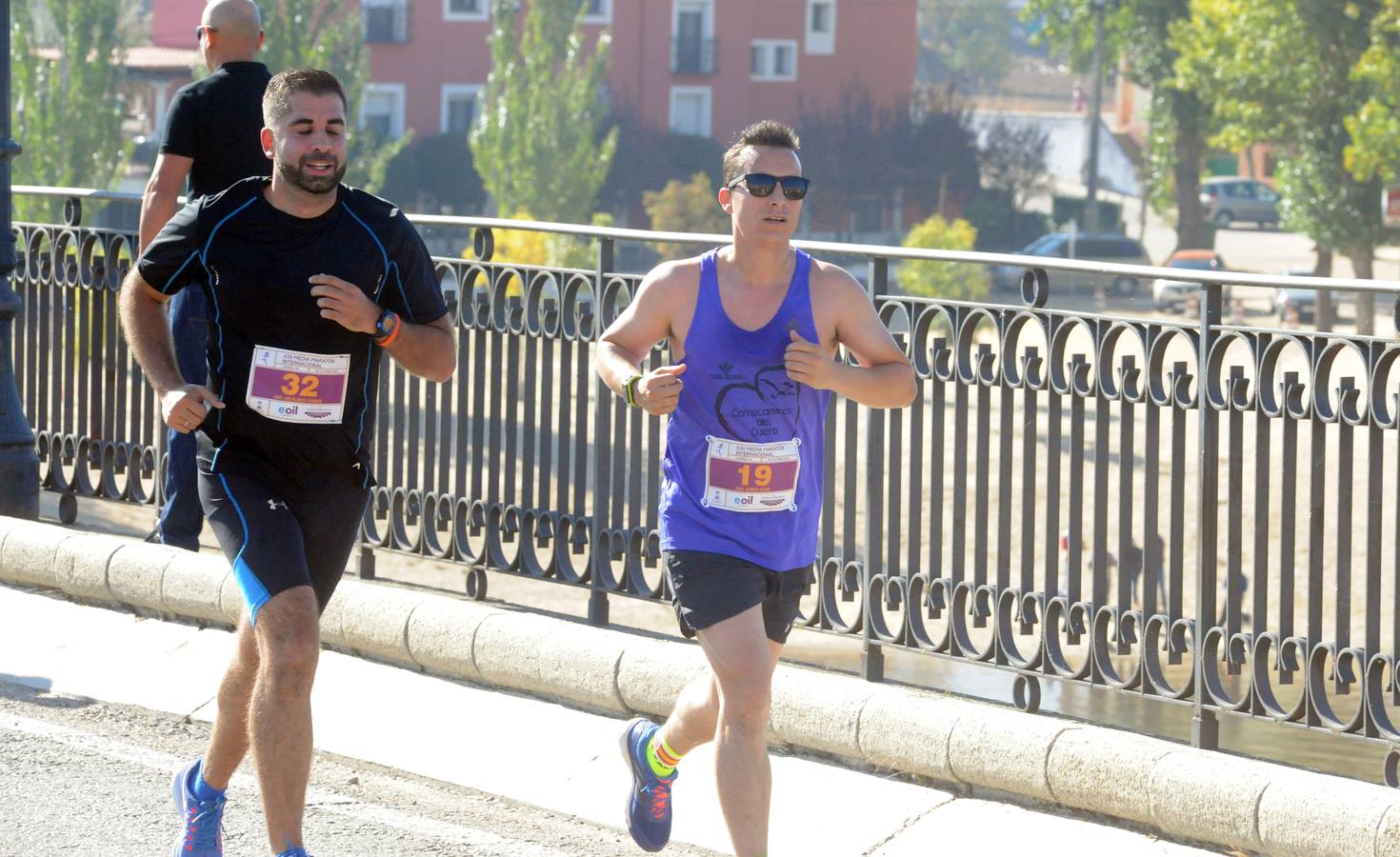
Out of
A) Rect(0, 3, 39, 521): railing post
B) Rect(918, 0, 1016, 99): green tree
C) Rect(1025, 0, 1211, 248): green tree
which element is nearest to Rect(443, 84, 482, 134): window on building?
Rect(1025, 0, 1211, 248): green tree

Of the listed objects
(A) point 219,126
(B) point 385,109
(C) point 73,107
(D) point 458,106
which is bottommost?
(A) point 219,126

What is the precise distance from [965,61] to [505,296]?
147 metres

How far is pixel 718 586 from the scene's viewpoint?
15.5ft

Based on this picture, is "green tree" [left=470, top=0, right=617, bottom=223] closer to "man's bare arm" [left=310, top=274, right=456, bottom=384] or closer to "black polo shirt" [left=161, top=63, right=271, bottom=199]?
"black polo shirt" [left=161, top=63, right=271, bottom=199]

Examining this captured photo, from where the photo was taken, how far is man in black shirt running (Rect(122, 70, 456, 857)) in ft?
15.4

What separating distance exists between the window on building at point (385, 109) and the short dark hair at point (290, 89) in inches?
2512

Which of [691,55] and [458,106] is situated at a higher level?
[691,55]

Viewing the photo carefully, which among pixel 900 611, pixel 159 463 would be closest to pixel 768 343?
pixel 900 611

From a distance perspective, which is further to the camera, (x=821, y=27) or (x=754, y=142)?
(x=821, y=27)

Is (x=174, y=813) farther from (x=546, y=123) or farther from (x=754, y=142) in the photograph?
(x=546, y=123)

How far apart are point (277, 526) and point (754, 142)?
4.65 ft

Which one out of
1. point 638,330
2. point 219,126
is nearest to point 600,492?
point 219,126

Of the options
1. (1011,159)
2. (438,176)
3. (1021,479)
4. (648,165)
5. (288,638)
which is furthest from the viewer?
(1011,159)

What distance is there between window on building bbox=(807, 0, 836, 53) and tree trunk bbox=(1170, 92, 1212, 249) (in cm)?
1341
